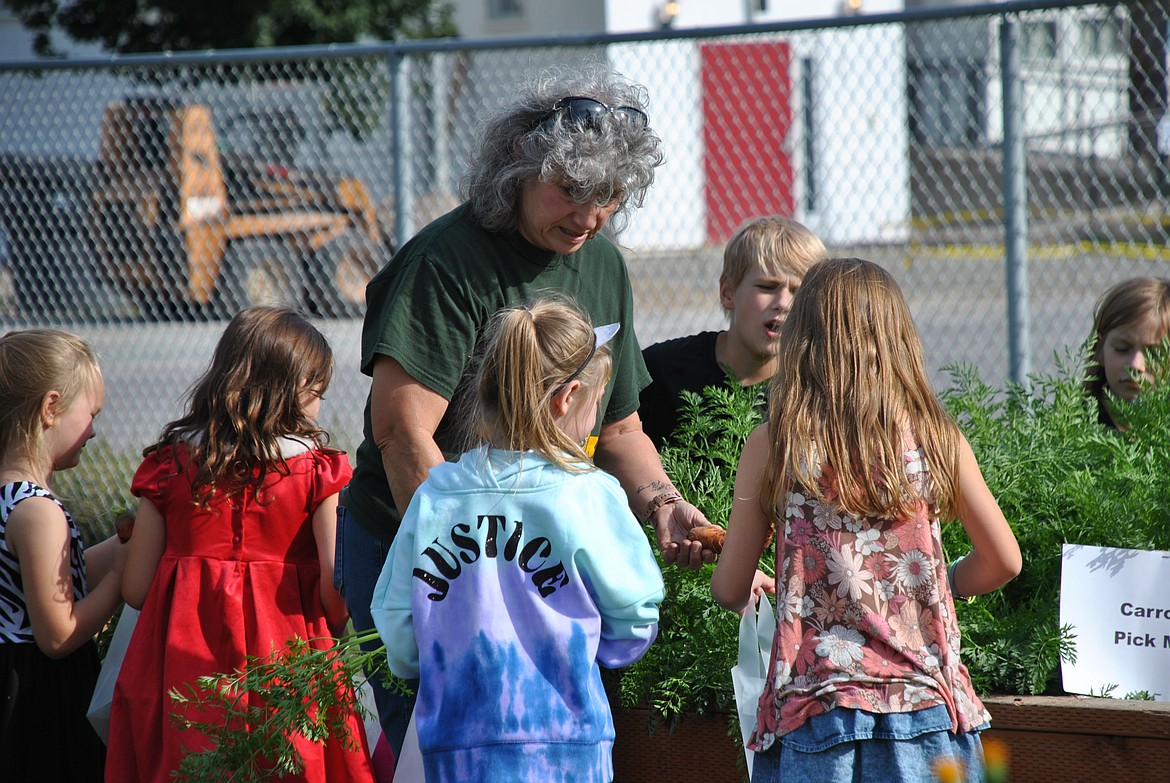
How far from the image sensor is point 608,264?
2.53m

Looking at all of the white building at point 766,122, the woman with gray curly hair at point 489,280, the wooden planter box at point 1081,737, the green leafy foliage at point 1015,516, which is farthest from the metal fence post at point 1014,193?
the woman with gray curly hair at point 489,280

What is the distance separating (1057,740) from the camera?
91.7 inches

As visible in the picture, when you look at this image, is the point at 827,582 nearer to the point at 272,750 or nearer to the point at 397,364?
the point at 397,364

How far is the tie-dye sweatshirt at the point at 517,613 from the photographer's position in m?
1.94

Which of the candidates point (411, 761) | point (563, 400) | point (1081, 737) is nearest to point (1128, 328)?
point (1081, 737)

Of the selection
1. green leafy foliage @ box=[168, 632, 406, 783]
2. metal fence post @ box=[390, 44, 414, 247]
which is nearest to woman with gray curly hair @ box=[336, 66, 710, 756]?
green leafy foliage @ box=[168, 632, 406, 783]

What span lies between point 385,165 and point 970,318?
486 centimetres

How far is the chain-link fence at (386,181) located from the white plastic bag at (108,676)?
2.57 m

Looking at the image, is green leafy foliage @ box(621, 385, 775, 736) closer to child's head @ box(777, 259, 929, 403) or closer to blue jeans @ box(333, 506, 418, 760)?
blue jeans @ box(333, 506, 418, 760)

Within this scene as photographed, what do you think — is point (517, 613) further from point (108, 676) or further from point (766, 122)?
point (766, 122)

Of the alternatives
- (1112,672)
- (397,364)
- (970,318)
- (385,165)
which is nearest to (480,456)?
(397,364)

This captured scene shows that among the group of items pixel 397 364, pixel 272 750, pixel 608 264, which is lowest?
pixel 272 750

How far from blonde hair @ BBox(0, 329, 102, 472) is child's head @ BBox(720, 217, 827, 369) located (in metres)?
1.65

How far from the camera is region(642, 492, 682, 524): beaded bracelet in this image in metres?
2.41
